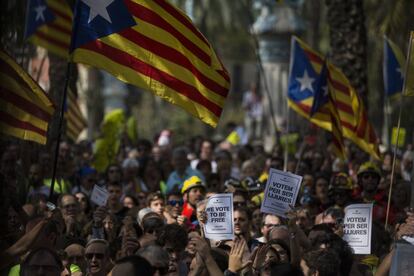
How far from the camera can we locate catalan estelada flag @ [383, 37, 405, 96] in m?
19.0

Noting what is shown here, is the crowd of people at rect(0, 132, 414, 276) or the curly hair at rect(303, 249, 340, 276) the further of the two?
the crowd of people at rect(0, 132, 414, 276)

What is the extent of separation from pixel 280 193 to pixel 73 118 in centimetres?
1099

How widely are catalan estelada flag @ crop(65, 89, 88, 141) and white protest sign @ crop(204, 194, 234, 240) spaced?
10.1 meters

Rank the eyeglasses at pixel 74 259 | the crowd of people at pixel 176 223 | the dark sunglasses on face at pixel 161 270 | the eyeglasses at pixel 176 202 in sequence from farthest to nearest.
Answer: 1. the eyeglasses at pixel 176 202
2. the eyeglasses at pixel 74 259
3. the crowd of people at pixel 176 223
4. the dark sunglasses on face at pixel 161 270

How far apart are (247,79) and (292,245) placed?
90.8 metres

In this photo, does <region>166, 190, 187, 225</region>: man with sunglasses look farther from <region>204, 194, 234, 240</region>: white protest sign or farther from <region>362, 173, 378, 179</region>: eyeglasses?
<region>362, 173, 378, 179</region>: eyeglasses

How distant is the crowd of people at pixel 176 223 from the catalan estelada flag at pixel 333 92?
2.13ft

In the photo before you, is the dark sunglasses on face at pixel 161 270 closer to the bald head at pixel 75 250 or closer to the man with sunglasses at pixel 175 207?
the bald head at pixel 75 250

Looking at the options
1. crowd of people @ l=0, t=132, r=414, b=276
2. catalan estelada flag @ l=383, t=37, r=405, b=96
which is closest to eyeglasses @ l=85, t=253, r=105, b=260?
crowd of people @ l=0, t=132, r=414, b=276

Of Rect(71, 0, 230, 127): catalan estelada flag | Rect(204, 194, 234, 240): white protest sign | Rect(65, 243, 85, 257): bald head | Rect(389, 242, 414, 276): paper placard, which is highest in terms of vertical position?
Rect(71, 0, 230, 127): catalan estelada flag

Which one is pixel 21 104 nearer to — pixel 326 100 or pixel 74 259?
pixel 74 259

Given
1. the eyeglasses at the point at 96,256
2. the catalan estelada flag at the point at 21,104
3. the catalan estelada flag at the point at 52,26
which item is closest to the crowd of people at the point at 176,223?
the eyeglasses at the point at 96,256

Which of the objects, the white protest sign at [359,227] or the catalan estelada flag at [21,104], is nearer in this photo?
the white protest sign at [359,227]

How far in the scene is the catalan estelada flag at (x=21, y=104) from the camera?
1149cm
